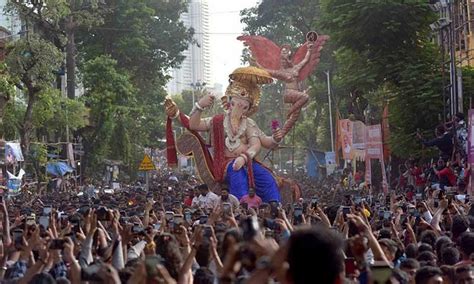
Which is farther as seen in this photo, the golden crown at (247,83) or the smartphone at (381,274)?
the golden crown at (247,83)

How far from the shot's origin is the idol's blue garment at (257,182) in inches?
930

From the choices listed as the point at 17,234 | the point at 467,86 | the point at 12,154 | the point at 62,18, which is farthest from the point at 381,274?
the point at 62,18

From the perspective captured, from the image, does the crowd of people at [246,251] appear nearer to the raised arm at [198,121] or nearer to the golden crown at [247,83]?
the golden crown at [247,83]

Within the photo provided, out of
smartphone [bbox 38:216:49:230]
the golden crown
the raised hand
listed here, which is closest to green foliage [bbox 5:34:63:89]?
the raised hand

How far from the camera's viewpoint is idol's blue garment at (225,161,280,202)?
23609mm

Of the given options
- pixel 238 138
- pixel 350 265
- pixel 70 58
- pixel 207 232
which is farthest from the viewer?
pixel 70 58

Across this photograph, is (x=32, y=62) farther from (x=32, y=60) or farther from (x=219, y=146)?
(x=219, y=146)

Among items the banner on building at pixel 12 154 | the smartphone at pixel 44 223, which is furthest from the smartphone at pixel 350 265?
the banner on building at pixel 12 154

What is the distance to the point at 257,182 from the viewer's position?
2411cm

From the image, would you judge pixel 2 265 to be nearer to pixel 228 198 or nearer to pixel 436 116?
pixel 228 198

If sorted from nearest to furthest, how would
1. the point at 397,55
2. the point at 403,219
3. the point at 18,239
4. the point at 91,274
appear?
1. the point at 91,274
2. the point at 18,239
3. the point at 403,219
4. the point at 397,55

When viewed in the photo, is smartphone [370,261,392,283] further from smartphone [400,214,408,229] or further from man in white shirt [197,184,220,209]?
man in white shirt [197,184,220,209]

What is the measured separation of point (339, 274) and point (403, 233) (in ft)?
22.4

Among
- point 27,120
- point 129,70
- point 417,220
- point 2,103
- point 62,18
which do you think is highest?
point 62,18
